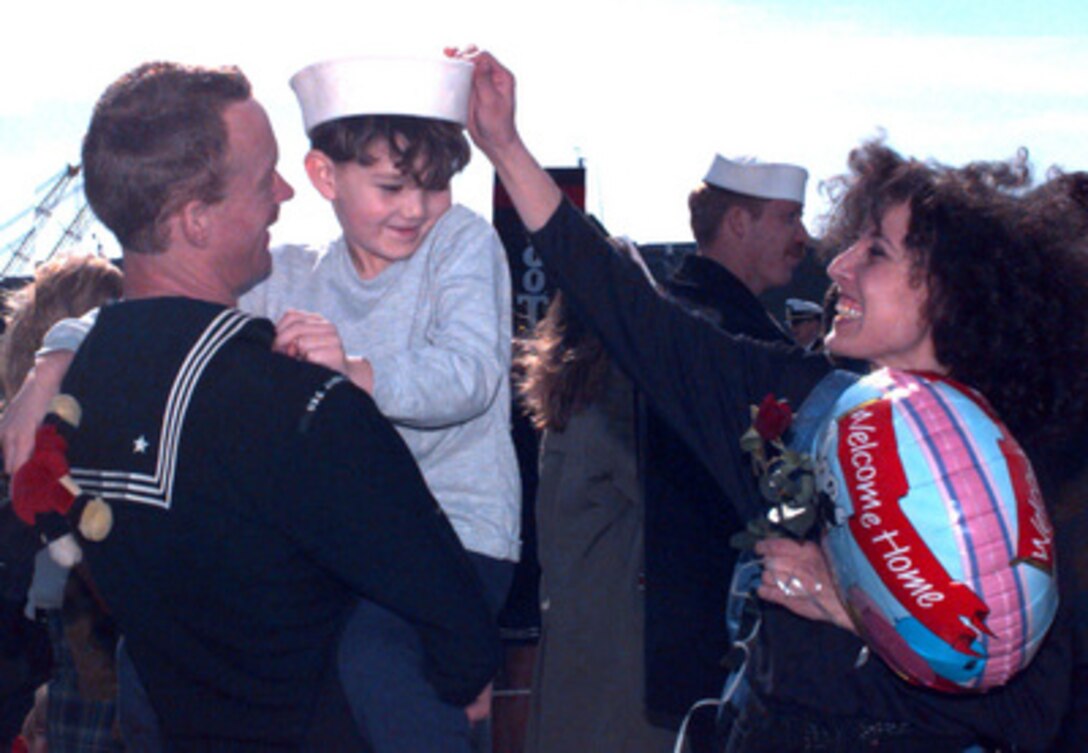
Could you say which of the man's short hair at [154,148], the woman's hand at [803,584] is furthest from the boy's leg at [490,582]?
the man's short hair at [154,148]

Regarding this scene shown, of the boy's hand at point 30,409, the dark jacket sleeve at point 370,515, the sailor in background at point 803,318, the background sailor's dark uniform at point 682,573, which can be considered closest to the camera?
the dark jacket sleeve at point 370,515

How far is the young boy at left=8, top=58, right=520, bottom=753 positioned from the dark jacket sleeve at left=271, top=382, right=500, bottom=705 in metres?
0.34

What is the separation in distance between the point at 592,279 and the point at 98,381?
1087mm

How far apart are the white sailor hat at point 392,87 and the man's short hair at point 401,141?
0.04 metres

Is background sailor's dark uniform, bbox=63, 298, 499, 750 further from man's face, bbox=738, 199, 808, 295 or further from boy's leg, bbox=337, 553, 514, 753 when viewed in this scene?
man's face, bbox=738, 199, 808, 295

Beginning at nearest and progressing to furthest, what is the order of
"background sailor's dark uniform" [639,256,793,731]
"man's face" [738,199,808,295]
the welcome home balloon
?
the welcome home balloon, "background sailor's dark uniform" [639,256,793,731], "man's face" [738,199,808,295]

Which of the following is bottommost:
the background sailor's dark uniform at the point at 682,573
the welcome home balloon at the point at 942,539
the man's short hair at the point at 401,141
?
the background sailor's dark uniform at the point at 682,573

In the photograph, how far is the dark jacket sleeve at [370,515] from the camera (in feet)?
6.73

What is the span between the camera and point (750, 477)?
9.34 feet

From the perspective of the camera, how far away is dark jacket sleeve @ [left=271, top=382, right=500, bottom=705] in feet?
6.73

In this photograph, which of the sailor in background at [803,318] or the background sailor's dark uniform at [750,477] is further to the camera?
the sailor in background at [803,318]

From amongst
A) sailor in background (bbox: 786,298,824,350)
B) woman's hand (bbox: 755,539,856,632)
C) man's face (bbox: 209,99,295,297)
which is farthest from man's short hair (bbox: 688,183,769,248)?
sailor in background (bbox: 786,298,824,350)

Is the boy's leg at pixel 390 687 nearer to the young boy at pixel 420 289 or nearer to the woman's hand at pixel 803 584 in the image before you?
the young boy at pixel 420 289

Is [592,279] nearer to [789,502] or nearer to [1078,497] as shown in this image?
[789,502]
